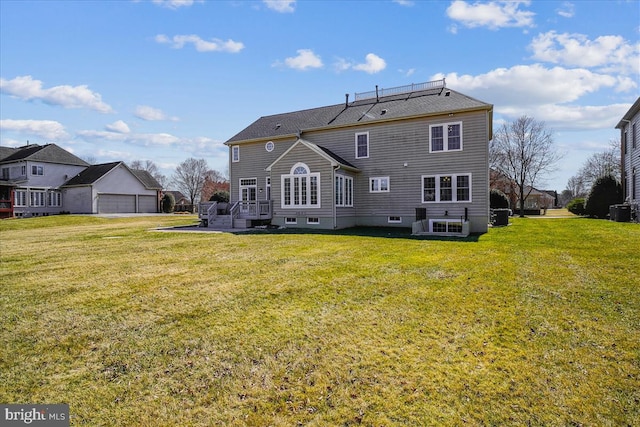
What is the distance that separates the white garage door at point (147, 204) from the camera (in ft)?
142

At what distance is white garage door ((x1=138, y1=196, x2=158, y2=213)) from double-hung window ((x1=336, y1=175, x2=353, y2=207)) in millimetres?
33823

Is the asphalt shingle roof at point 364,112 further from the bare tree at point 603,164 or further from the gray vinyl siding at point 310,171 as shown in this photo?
the bare tree at point 603,164

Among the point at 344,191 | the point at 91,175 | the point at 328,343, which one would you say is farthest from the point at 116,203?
the point at 328,343

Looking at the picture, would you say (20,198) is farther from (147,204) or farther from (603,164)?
(603,164)

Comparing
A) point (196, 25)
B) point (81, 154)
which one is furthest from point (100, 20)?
point (81, 154)

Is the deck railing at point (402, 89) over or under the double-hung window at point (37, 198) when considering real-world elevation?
over

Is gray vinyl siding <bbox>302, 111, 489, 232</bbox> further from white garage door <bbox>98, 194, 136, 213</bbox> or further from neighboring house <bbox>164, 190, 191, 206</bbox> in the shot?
neighboring house <bbox>164, 190, 191, 206</bbox>

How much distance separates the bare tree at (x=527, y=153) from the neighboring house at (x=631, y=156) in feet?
42.1

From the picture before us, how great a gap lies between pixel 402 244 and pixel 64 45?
14.1m

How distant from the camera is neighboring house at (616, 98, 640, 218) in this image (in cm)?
1961

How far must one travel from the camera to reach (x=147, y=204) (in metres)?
44.0

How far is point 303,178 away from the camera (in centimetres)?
1858

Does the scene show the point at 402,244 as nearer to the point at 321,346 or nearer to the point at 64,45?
the point at 321,346

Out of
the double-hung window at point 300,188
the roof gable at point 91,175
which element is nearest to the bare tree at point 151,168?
the roof gable at point 91,175
